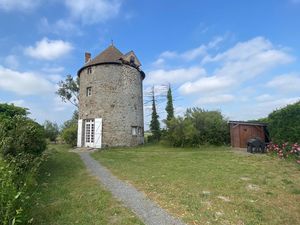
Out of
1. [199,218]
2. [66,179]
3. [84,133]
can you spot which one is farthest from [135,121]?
[199,218]

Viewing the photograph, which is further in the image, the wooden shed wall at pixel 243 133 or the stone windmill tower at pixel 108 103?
the stone windmill tower at pixel 108 103

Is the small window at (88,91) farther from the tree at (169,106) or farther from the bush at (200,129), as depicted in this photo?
the tree at (169,106)

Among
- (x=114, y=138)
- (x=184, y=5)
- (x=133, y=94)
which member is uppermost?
(x=184, y=5)

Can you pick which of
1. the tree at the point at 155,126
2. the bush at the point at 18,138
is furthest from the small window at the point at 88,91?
the bush at the point at 18,138

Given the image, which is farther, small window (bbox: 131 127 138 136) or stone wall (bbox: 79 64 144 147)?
small window (bbox: 131 127 138 136)

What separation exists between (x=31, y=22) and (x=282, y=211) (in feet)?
40.5

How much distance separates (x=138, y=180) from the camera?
21.7ft

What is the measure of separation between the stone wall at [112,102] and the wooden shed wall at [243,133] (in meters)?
8.67

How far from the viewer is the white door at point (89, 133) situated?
18688 millimetres

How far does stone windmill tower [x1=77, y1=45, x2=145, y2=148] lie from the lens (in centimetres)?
1852

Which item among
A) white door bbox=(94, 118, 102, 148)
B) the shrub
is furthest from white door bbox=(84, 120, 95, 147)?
the shrub

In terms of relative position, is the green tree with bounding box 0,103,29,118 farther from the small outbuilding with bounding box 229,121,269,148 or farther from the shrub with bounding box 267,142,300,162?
the small outbuilding with bounding box 229,121,269,148

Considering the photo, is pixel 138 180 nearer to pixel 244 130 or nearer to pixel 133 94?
pixel 244 130

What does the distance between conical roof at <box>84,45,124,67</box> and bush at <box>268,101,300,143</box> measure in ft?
42.7
